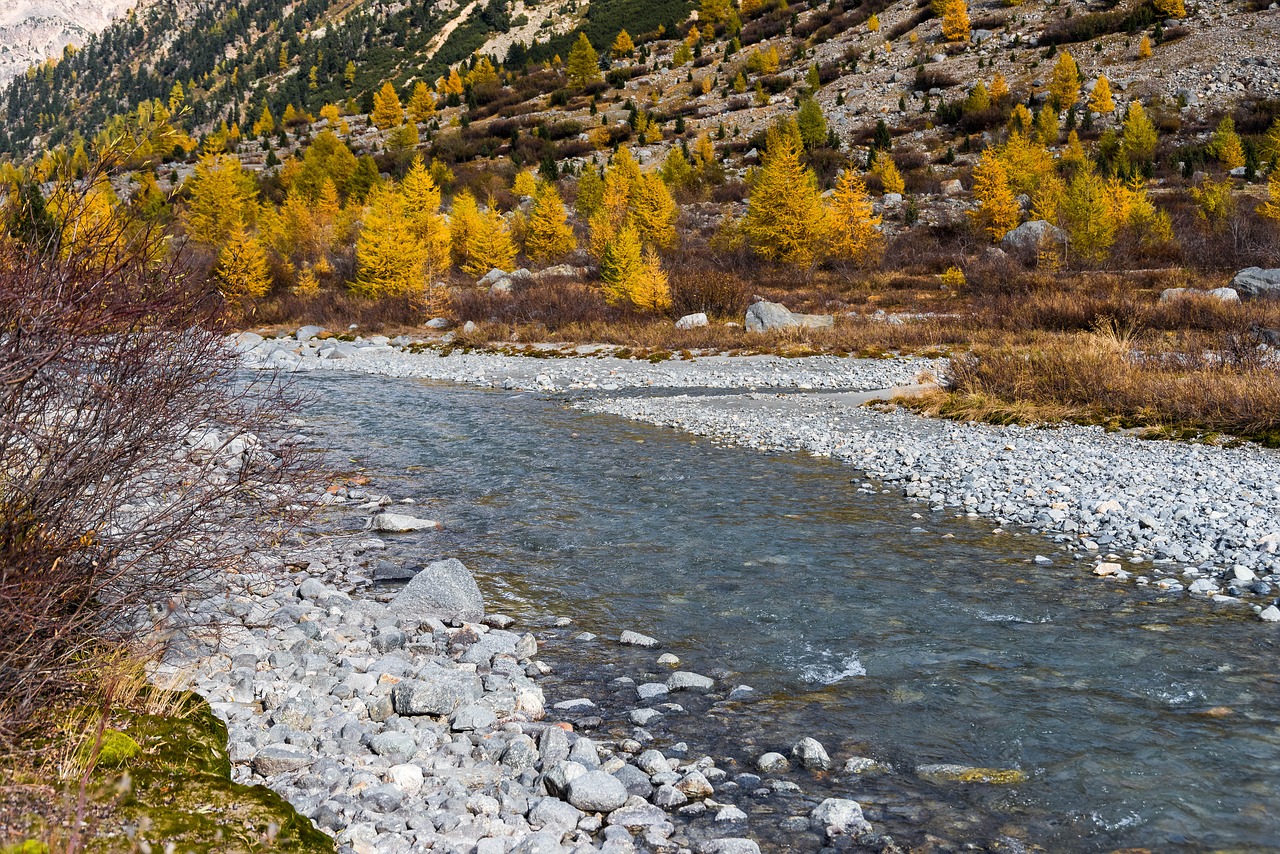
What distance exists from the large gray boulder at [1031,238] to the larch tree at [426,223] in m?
34.1

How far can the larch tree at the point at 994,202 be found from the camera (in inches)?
1977

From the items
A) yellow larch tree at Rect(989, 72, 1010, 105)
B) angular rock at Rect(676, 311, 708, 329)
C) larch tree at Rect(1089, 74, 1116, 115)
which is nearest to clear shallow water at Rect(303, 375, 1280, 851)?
angular rock at Rect(676, 311, 708, 329)

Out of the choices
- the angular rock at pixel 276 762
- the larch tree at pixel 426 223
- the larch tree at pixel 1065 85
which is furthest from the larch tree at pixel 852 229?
the angular rock at pixel 276 762

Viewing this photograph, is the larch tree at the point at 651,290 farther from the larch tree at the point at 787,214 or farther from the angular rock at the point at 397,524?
the angular rock at the point at 397,524

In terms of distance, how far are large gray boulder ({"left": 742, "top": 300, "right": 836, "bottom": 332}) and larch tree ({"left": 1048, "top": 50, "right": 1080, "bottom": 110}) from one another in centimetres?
5767

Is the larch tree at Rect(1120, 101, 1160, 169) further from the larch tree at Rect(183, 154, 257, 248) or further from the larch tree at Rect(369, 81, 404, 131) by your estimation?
the larch tree at Rect(369, 81, 404, 131)

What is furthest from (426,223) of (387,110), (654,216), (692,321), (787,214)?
(387,110)

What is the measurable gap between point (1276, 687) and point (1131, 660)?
88cm

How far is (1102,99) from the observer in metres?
73.4

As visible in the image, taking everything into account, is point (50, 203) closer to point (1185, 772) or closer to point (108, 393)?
point (108, 393)

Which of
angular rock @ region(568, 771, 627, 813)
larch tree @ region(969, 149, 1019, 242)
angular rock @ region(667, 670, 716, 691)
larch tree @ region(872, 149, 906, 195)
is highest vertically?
larch tree @ region(872, 149, 906, 195)

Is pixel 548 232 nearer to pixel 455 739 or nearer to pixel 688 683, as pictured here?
pixel 688 683

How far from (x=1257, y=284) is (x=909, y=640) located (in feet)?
113

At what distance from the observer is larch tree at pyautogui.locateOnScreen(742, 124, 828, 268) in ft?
152
